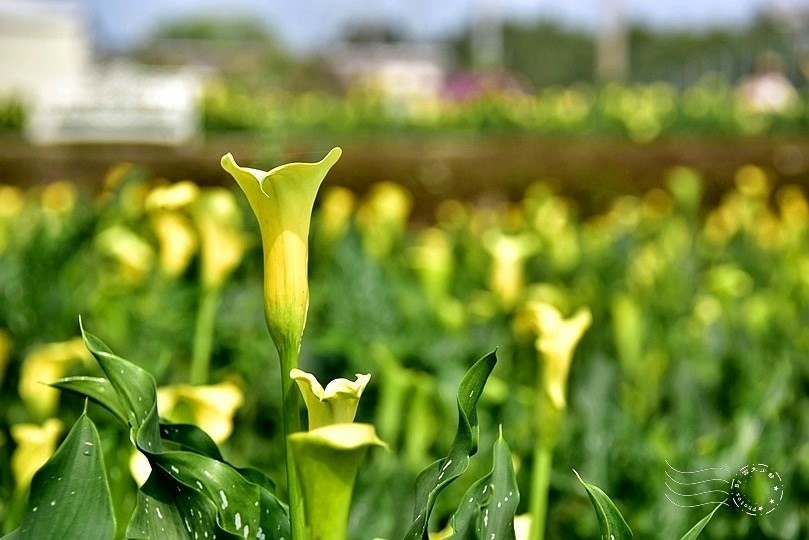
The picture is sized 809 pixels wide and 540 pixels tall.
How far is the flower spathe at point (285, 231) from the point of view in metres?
0.62

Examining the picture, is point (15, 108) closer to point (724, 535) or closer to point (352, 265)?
point (352, 265)

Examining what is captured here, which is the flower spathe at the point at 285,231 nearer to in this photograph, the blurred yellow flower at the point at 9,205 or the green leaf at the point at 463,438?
the green leaf at the point at 463,438

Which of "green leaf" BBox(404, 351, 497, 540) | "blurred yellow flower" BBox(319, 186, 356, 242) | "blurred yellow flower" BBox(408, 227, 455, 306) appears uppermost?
"green leaf" BBox(404, 351, 497, 540)

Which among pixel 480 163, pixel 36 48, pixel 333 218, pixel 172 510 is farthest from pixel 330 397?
pixel 36 48

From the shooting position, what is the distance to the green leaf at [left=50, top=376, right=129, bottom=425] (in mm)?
686

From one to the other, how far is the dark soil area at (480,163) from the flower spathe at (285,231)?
157 inches

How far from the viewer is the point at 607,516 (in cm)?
67

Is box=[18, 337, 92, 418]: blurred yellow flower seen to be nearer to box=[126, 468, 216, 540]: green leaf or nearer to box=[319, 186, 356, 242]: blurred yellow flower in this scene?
box=[126, 468, 216, 540]: green leaf

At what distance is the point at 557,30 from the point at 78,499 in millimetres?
39991

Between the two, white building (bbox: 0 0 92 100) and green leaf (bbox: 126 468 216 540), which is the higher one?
green leaf (bbox: 126 468 216 540)

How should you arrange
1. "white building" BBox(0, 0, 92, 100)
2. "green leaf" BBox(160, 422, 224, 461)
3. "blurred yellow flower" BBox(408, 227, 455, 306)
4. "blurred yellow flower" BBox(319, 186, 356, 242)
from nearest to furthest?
"green leaf" BBox(160, 422, 224, 461) → "blurred yellow flower" BBox(408, 227, 455, 306) → "blurred yellow flower" BBox(319, 186, 356, 242) → "white building" BBox(0, 0, 92, 100)

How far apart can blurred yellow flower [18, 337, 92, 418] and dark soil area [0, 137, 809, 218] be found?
333cm

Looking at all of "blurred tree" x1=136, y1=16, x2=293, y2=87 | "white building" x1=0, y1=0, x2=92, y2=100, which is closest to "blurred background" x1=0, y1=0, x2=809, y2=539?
"white building" x1=0, y1=0, x2=92, y2=100

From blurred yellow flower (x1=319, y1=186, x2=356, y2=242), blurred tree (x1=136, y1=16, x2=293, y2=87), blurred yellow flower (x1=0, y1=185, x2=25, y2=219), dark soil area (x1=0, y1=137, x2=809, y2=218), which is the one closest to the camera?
blurred yellow flower (x1=319, y1=186, x2=356, y2=242)
